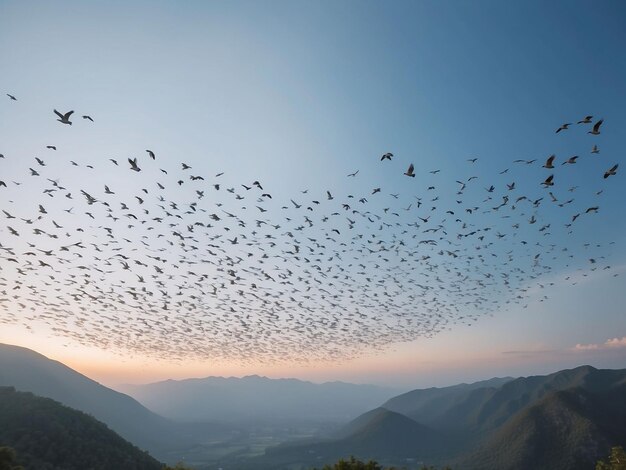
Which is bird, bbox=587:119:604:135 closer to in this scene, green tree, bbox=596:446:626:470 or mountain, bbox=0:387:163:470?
green tree, bbox=596:446:626:470

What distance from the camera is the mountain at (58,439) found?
89.8 meters

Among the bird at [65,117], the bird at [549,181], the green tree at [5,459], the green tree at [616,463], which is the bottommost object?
the green tree at [616,463]

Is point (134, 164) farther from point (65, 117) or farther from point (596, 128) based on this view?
point (596, 128)

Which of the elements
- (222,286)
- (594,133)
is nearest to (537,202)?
(594,133)

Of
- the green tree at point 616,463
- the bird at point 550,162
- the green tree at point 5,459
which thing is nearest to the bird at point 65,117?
the bird at point 550,162

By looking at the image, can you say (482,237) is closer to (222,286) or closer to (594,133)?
(594,133)

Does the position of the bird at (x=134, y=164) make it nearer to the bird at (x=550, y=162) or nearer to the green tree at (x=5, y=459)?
the bird at (x=550, y=162)

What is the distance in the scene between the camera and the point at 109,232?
44.0m

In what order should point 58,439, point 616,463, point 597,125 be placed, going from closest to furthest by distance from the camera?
point 597,125 → point 616,463 → point 58,439

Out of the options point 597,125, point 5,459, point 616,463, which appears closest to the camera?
point 597,125

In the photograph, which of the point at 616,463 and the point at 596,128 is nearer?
the point at 596,128

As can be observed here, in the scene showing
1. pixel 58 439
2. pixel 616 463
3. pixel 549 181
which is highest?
pixel 549 181

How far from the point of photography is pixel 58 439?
320 ft

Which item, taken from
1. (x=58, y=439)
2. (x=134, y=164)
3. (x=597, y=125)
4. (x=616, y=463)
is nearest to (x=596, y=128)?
(x=597, y=125)
